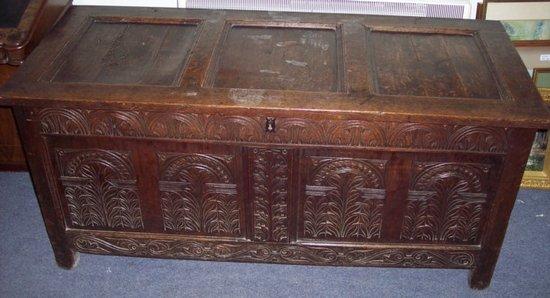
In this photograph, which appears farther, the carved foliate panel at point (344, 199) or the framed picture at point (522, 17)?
the framed picture at point (522, 17)

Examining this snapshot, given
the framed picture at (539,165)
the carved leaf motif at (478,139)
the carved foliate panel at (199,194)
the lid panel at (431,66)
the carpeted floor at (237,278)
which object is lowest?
the carpeted floor at (237,278)

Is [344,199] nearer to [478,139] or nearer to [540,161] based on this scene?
[478,139]

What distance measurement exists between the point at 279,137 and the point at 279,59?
1.15 ft

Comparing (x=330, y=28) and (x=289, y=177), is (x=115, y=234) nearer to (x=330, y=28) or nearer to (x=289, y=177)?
(x=289, y=177)

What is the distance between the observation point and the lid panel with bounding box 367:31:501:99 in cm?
182

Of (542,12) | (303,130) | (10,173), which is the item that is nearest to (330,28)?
(303,130)

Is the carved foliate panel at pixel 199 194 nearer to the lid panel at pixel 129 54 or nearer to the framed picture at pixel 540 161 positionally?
the lid panel at pixel 129 54

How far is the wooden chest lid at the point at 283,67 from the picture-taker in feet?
5.62

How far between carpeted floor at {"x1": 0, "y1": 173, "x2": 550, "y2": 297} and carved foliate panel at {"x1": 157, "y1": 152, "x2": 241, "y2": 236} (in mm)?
226

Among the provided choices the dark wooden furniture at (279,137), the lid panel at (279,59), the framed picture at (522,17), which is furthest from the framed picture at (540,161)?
the lid panel at (279,59)

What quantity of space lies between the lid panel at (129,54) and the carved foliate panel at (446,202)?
858 millimetres

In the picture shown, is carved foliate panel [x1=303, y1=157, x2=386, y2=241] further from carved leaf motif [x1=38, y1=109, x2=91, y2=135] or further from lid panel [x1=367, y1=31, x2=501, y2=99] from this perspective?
carved leaf motif [x1=38, y1=109, x2=91, y2=135]

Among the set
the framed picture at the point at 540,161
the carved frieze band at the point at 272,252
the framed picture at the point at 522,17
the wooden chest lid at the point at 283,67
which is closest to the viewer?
the wooden chest lid at the point at 283,67

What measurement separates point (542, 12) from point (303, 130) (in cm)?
130
